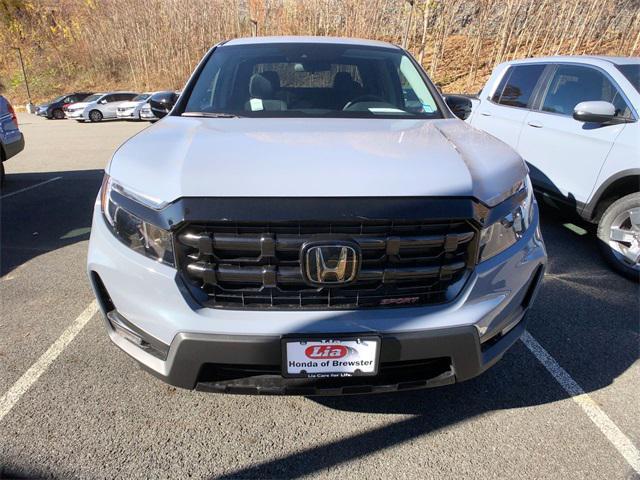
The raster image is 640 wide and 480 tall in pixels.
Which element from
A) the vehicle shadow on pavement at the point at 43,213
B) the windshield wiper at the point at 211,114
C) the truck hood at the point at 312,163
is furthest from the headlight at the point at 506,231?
the vehicle shadow on pavement at the point at 43,213

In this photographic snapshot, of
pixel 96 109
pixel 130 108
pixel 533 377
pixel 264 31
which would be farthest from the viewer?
pixel 264 31

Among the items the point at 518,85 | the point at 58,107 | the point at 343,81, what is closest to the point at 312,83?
the point at 343,81

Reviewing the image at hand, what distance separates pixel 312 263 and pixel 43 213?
520cm

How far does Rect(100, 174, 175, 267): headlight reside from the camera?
174cm

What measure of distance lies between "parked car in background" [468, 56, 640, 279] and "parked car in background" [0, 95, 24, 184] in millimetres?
6883

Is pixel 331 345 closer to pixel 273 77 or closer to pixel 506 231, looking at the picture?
pixel 506 231

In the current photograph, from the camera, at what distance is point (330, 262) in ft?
5.50

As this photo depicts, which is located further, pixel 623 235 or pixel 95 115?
pixel 95 115

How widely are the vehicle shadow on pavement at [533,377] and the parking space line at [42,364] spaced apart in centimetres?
129

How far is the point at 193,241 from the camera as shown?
1694 millimetres

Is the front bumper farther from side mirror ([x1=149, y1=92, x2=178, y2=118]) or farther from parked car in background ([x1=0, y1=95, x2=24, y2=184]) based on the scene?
parked car in background ([x1=0, y1=95, x2=24, y2=184])

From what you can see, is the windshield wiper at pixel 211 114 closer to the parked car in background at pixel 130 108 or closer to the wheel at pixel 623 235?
the wheel at pixel 623 235

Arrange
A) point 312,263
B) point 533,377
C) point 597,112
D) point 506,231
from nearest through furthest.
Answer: point 312,263 < point 506,231 < point 533,377 < point 597,112

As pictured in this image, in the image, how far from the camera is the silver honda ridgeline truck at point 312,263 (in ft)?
5.50
